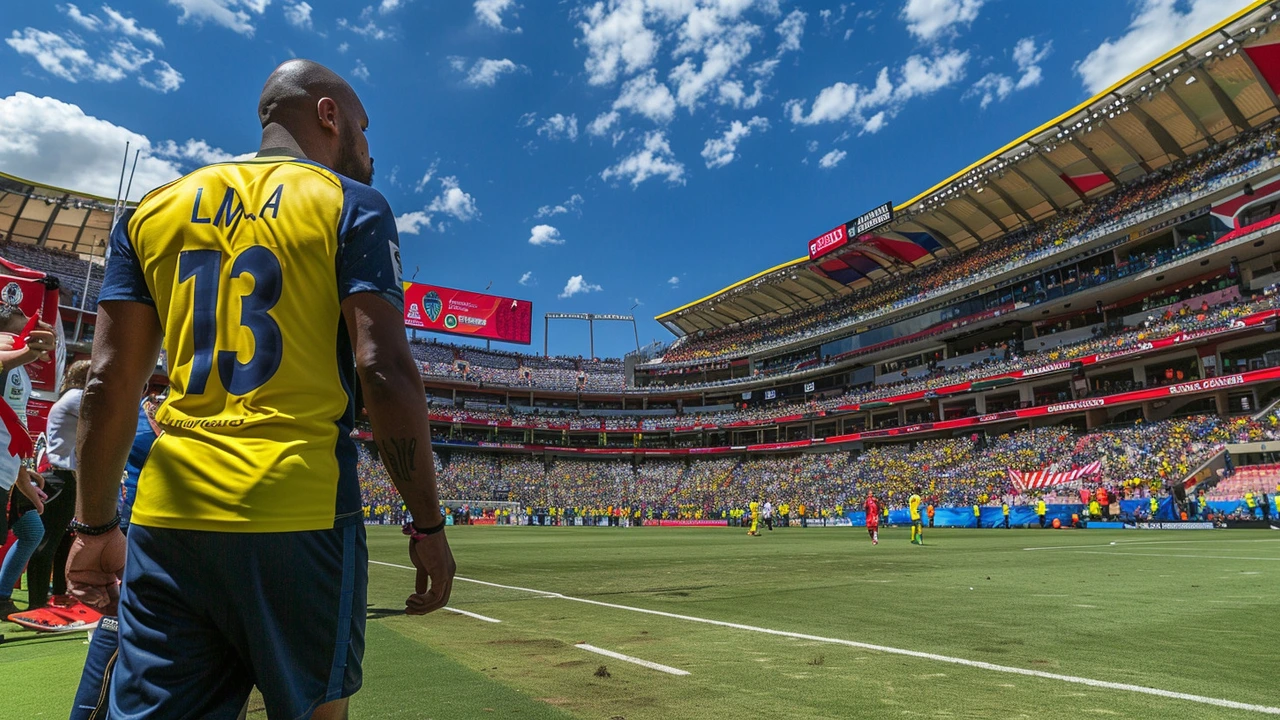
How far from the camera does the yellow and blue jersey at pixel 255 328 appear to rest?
1544 mm

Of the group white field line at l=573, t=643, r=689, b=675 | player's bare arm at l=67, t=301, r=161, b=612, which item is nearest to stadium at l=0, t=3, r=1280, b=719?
white field line at l=573, t=643, r=689, b=675

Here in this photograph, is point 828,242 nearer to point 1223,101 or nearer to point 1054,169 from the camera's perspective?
point 1054,169

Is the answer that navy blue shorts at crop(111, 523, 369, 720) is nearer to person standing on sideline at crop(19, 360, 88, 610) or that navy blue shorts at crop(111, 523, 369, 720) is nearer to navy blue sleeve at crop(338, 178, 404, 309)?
navy blue sleeve at crop(338, 178, 404, 309)

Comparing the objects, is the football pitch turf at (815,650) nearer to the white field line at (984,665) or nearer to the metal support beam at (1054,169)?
the white field line at (984,665)

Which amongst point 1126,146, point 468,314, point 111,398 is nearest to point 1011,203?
point 1126,146

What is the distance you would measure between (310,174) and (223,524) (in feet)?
2.93

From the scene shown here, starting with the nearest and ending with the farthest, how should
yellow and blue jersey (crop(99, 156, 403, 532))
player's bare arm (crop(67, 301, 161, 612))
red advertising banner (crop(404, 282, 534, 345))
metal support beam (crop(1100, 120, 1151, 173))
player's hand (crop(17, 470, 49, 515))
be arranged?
yellow and blue jersey (crop(99, 156, 403, 532)) < player's bare arm (crop(67, 301, 161, 612)) < player's hand (crop(17, 470, 49, 515)) < metal support beam (crop(1100, 120, 1151, 173)) < red advertising banner (crop(404, 282, 534, 345))

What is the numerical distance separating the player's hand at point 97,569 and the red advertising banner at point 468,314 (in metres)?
62.3

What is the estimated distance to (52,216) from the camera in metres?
51.1

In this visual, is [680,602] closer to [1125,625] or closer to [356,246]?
[1125,625]

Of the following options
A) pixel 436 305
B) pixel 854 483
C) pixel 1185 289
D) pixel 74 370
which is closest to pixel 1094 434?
pixel 1185 289

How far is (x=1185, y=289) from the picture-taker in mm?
37688

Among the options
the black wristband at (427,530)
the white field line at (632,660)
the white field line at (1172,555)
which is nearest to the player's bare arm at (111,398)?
the black wristband at (427,530)

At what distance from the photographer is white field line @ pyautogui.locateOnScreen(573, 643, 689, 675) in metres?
4.20
